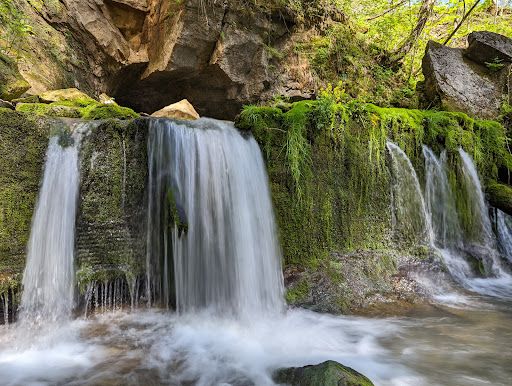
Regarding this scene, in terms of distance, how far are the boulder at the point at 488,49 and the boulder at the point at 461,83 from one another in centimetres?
15

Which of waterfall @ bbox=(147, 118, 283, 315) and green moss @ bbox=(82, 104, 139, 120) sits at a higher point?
green moss @ bbox=(82, 104, 139, 120)

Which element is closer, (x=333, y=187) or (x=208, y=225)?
(x=208, y=225)

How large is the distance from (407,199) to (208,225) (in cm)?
340

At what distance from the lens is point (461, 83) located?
7.52m

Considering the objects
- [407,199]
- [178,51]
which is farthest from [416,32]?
[178,51]

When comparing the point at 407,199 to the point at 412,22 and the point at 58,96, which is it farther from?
the point at 412,22

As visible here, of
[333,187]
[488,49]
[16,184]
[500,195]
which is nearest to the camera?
[16,184]

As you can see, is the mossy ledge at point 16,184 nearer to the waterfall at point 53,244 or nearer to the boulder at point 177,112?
the waterfall at point 53,244

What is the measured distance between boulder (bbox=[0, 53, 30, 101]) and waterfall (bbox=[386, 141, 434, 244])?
584cm

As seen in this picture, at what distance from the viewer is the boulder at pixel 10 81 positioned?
169 inches

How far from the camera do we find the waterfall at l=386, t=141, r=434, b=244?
498 cm

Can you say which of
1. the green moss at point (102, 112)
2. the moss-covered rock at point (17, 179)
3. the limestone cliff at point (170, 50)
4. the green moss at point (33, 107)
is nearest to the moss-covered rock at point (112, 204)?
the moss-covered rock at point (17, 179)

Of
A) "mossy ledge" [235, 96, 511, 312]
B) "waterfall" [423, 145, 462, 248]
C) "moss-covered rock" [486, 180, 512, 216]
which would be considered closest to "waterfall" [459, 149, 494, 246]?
"moss-covered rock" [486, 180, 512, 216]

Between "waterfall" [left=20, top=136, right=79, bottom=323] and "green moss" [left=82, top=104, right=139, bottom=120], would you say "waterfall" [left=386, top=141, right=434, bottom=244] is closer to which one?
"green moss" [left=82, top=104, right=139, bottom=120]
